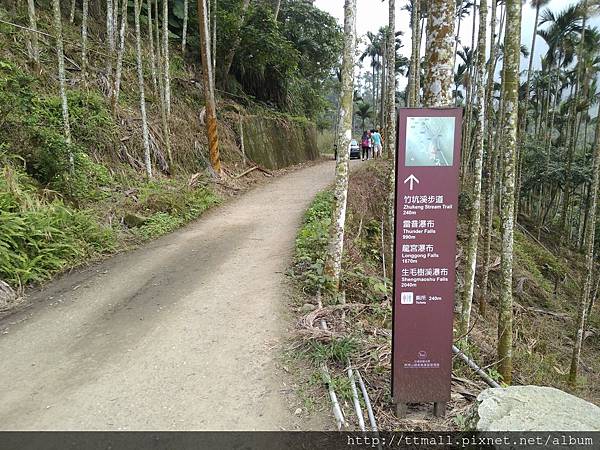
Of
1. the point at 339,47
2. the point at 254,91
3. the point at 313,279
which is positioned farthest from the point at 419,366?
the point at 339,47

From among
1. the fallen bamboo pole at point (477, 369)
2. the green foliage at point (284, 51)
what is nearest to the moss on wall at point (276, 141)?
the green foliage at point (284, 51)

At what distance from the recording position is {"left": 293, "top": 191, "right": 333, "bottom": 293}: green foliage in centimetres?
556

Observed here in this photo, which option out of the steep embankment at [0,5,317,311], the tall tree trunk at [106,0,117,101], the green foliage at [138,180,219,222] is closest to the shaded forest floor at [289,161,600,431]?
the green foliage at [138,180,219,222]

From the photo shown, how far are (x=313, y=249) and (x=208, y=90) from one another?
6.78m

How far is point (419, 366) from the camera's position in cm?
325

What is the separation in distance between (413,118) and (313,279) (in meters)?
3.07

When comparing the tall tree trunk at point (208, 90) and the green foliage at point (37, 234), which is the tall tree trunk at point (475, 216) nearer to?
the green foliage at point (37, 234)

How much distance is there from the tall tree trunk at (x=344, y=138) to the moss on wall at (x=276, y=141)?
976 cm

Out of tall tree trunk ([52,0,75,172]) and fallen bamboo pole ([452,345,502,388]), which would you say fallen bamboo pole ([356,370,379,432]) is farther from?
tall tree trunk ([52,0,75,172])

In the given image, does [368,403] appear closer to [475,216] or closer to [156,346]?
[156,346]

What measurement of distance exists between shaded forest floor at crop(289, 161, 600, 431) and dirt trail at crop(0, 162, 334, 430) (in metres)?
0.38

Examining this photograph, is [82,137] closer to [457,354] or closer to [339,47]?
[457,354]

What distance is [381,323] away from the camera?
4965 millimetres

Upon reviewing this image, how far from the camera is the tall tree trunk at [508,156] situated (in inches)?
170
